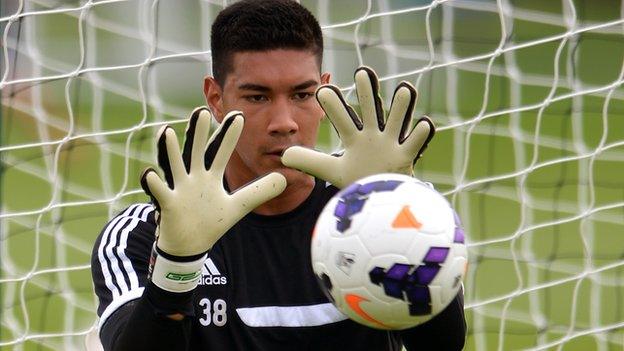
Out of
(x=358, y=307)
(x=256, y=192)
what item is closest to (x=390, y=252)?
(x=358, y=307)

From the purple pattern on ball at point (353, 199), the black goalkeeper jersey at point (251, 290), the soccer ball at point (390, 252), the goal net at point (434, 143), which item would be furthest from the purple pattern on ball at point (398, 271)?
the goal net at point (434, 143)

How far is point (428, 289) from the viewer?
88.6 inches

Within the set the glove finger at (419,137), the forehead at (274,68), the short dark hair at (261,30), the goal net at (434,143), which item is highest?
the short dark hair at (261,30)

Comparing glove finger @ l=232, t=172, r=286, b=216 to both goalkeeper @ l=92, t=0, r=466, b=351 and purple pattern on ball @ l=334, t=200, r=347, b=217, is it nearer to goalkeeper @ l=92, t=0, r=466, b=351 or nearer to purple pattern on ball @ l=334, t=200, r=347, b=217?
goalkeeper @ l=92, t=0, r=466, b=351

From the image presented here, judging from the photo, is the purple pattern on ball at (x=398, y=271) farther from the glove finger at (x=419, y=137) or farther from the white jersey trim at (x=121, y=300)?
the white jersey trim at (x=121, y=300)

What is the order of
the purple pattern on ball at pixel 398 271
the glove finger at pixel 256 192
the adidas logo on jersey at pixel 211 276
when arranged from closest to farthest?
the purple pattern on ball at pixel 398 271 → the glove finger at pixel 256 192 → the adidas logo on jersey at pixel 211 276

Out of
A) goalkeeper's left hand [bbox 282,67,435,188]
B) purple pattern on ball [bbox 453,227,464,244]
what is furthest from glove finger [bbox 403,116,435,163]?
purple pattern on ball [bbox 453,227,464,244]

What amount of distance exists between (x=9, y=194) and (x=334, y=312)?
576 cm

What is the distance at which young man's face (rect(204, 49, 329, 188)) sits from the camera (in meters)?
2.77

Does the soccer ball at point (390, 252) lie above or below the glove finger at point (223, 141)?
below

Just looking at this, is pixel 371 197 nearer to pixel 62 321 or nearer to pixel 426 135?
pixel 426 135

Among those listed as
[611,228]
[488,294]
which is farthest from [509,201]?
[488,294]

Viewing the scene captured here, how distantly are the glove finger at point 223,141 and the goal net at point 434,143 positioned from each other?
1.59 meters

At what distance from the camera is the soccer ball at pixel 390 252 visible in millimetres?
2238
